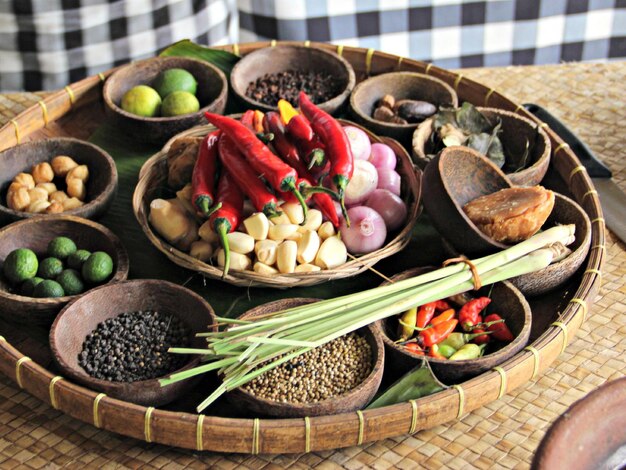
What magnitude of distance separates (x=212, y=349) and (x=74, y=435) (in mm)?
291

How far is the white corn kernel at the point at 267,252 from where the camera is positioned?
1.67 meters

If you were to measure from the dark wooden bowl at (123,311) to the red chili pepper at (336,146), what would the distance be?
39 cm

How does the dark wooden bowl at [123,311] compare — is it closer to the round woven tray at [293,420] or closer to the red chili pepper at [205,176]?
the round woven tray at [293,420]

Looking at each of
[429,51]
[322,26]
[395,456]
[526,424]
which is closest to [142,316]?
[395,456]

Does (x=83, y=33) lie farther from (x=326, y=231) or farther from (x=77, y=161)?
(x=326, y=231)

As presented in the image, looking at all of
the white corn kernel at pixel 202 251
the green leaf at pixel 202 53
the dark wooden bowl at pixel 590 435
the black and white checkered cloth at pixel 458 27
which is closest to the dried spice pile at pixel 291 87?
the green leaf at pixel 202 53

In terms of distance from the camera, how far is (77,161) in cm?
201

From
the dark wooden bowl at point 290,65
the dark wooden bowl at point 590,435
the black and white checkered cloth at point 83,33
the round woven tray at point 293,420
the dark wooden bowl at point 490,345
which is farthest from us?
the black and white checkered cloth at point 83,33

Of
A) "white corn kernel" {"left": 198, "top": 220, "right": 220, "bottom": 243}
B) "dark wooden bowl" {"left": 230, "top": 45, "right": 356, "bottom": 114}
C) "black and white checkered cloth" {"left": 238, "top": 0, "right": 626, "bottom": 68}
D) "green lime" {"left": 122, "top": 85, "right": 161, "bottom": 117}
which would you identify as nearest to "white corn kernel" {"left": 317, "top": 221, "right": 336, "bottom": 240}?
"white corn kernel" {"left": 198, "top": 220, "right": 220, "bottom": 243}

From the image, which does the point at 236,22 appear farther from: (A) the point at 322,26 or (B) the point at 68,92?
(B) the point at 68,92

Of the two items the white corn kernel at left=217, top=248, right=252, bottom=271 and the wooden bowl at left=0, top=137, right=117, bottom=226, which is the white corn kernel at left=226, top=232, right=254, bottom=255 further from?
the wooden bowl at left=0, top=137, right=117, bottom=226

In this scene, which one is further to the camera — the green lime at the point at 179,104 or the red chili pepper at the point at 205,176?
the green lime at the point at 179,104

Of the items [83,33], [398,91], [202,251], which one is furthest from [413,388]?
[83,33]

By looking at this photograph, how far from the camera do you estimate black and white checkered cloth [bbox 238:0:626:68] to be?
3355 mm
